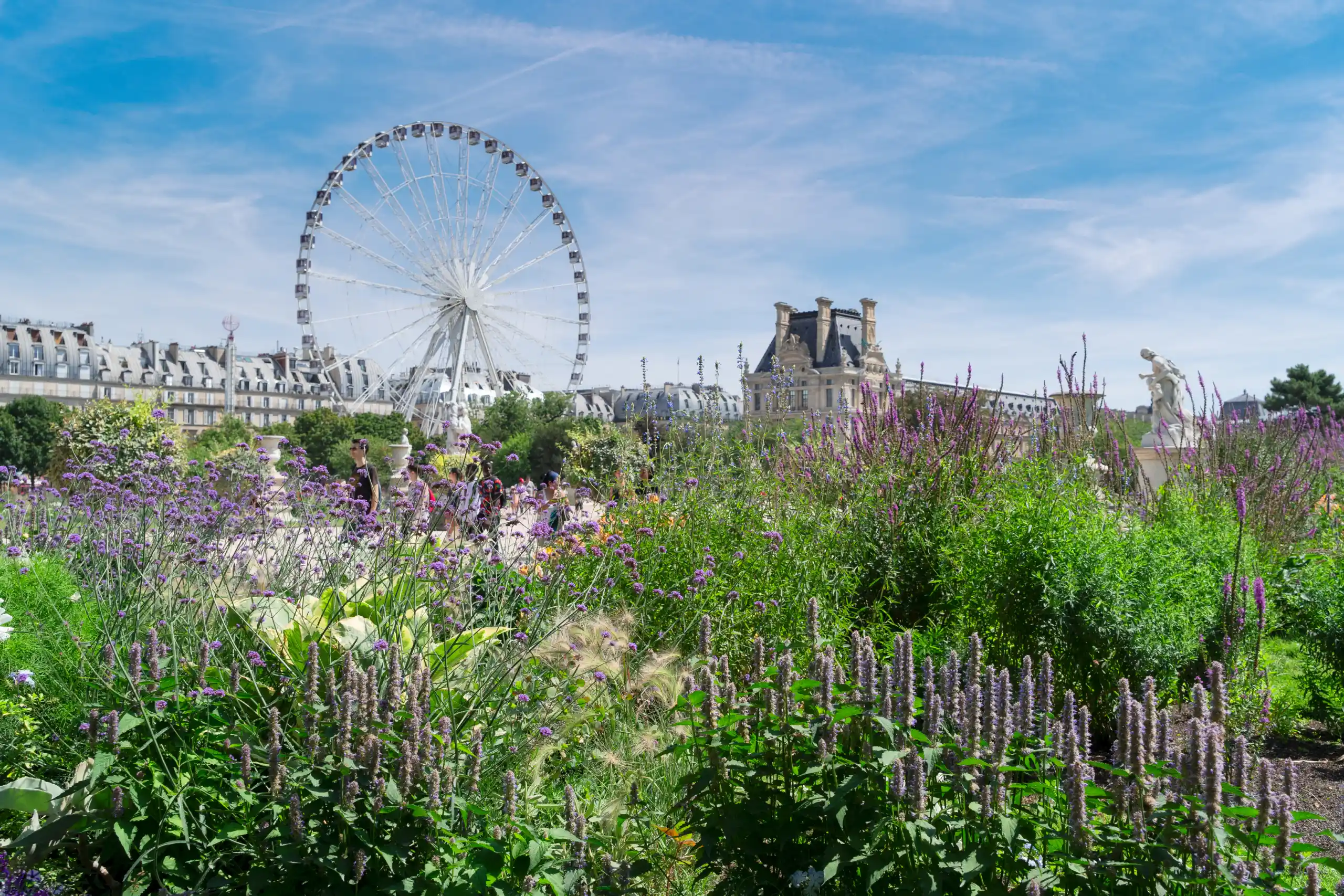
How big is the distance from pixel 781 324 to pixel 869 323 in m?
9.74

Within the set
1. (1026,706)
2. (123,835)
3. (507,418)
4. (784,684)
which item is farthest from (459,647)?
(507,418)

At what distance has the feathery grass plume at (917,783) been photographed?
7.54 feet

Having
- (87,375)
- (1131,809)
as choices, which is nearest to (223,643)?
(1131,809)

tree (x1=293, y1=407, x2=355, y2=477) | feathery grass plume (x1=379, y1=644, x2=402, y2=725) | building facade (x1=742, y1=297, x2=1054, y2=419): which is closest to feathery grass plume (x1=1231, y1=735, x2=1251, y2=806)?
feathery grass plume (x1=379, y1=644, x2=402, y2=725)

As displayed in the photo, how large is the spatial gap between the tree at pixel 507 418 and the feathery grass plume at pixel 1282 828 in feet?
158

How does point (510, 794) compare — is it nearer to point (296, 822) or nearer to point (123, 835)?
point (296, 822)

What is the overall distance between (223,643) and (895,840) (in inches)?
96.6

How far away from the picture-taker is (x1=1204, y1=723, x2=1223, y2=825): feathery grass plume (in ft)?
7.03

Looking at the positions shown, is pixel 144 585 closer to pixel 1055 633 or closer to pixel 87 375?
pixel 1055 633

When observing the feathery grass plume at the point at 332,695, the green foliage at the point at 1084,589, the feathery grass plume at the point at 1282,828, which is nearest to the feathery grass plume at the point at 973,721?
the feathery grass plume at the point at 1282,828

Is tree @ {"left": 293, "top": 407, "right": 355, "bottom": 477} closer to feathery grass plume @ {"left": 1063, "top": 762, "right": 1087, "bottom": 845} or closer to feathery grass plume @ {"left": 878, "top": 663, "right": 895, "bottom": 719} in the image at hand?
feathery grass plume @ {"left": 878, "top": 663, "right": 895, "bottom": 719}

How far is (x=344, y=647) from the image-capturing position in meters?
3.41

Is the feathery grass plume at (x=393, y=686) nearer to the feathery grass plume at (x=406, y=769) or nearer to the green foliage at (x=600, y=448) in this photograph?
the feathery grass plume at (x=406, y=769)

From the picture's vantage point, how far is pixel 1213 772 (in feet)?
7.11
